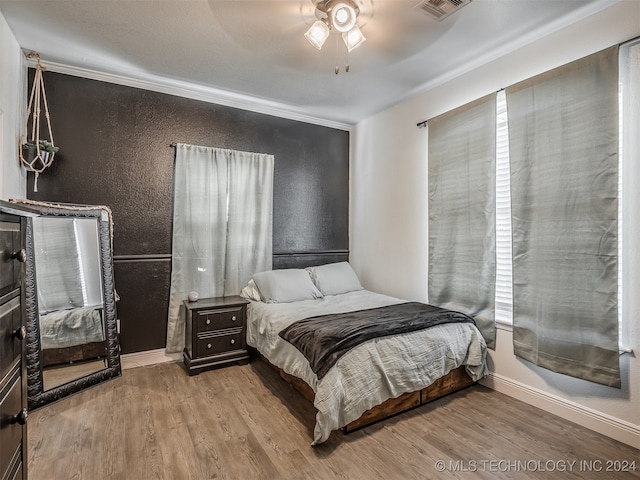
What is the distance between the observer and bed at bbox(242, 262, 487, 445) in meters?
2.04

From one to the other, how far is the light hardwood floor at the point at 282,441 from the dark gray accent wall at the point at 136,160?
89cm

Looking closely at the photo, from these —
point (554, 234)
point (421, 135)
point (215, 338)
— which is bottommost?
point (215, 338)

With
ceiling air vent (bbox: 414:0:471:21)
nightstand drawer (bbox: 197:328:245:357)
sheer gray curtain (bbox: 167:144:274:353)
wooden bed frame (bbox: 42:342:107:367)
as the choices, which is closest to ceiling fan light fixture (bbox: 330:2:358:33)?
ceiling air vent (bbox: 414:0:471:21)

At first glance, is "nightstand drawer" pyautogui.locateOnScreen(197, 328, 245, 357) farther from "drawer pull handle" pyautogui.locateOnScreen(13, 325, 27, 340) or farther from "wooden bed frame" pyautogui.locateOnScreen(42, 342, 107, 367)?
"drawer pull handle" pyautogui.locateOnScreen(13, 325, 27, 340)

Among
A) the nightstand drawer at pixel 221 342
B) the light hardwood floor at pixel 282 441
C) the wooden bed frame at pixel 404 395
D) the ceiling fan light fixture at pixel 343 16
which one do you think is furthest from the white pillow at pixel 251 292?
the ceiling fan light fixture at pixel 343 16

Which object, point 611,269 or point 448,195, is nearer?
point 611,269

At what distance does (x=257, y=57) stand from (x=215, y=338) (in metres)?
2.53

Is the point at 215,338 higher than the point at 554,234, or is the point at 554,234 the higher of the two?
the point at 554,234

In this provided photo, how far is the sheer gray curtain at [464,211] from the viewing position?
2.75 m

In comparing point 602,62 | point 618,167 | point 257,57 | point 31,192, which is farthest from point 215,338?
point 602,62

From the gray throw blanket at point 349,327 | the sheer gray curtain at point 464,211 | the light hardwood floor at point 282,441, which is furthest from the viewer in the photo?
the sheer gray curtain at point 464,211

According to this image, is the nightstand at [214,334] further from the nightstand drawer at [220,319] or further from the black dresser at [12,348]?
the black dresser at [12,348]

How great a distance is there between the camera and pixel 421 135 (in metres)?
3.46

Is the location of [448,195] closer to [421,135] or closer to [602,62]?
[421,135]
